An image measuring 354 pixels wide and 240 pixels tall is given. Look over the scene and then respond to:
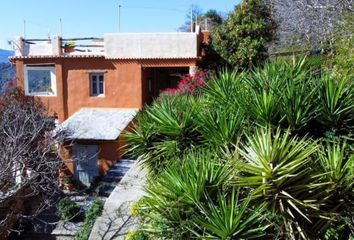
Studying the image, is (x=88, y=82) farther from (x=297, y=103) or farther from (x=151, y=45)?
(x=297, y=103)

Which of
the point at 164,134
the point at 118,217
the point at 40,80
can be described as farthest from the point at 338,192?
the point at 40,80

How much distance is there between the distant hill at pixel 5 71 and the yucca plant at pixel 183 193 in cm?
2065

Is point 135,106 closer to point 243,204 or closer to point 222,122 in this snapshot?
point 222,122

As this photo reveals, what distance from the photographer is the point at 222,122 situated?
9.13m

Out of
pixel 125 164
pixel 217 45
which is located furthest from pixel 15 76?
pixel 217 45

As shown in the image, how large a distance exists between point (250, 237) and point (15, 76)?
74.4 ft

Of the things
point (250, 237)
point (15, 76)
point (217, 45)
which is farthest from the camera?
point (15, 76)

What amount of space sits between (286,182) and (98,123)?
1761 centimetres

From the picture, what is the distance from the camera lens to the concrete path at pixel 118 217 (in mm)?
11930

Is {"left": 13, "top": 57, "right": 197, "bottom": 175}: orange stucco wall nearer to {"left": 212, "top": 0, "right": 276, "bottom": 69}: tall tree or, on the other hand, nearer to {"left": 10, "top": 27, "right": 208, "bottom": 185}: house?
{"left": 10, "top": 27, "right": 208, "bottom": 185}: house

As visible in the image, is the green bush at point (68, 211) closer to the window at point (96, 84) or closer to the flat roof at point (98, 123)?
the flat roof at point (98, 123)

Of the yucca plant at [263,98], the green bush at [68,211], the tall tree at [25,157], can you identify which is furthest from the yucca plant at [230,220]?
the green bush at [68,211]

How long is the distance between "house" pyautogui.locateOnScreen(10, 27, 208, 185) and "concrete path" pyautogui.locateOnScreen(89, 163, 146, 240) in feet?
30.3

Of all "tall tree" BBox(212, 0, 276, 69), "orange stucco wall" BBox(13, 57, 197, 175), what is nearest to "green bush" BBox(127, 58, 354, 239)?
"tall tree" BBox(212, 0, 276, 69)
